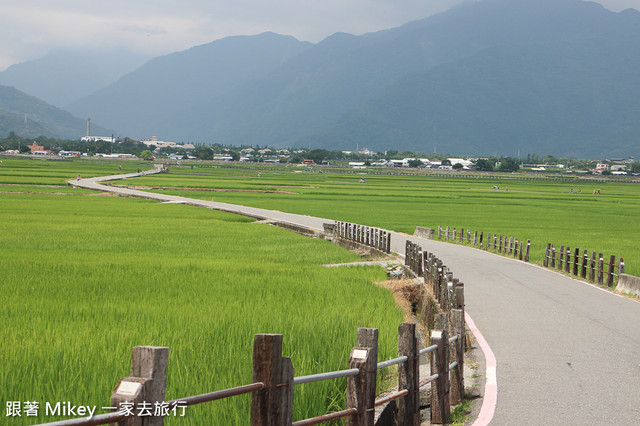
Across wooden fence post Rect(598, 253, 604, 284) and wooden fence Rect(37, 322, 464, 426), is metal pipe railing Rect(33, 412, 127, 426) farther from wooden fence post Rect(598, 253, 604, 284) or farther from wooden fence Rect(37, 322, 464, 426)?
wooden fence post Rect(598, 253, 604, 284)

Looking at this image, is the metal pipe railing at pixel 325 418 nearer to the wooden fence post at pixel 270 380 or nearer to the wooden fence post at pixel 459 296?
the wooden fence post at pixel 270 380

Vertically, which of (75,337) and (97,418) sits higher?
(97,418)

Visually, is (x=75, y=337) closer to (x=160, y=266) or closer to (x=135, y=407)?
(x=135, y=407)

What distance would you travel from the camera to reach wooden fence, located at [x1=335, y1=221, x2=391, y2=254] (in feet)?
110

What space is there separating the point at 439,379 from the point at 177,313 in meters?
5.58

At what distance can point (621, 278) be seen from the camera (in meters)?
24.4

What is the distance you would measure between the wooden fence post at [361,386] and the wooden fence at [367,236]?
83.0 ft

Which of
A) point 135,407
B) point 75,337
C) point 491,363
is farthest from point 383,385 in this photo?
point 135,407

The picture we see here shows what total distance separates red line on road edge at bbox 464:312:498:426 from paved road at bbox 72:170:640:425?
0.10m

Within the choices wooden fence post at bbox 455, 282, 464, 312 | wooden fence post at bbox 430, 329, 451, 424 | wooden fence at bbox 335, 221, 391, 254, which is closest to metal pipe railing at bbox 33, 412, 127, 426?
wooden fence post at bbox 430, 329, 451, 424

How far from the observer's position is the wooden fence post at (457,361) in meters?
10.9

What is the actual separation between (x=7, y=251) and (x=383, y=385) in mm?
19518

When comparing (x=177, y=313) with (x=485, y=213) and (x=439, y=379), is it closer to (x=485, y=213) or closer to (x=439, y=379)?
(x=439, y=379)

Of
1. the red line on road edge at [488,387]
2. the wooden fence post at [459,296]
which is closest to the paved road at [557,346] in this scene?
the red line on road edge at [488,387]
